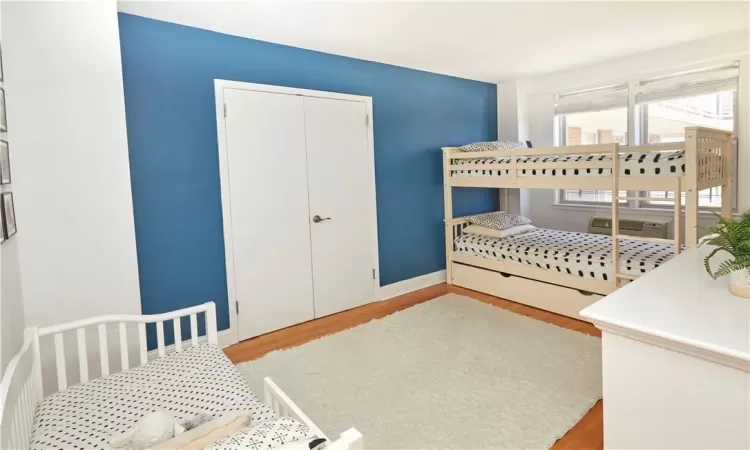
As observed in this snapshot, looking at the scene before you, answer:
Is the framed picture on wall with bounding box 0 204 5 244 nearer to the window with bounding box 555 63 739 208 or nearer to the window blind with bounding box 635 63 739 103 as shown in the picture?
the window with bounding box 555 63 739 208

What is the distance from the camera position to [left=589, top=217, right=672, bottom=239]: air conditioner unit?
366 centimetres

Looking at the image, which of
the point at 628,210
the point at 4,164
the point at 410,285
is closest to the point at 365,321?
the point at 410,285

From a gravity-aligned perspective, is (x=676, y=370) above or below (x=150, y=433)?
above

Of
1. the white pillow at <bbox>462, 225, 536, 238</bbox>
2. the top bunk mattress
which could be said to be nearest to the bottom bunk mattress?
the white pillow at <bbox>462, 225, 536, 238</bbox>

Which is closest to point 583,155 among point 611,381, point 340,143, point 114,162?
point 340,143

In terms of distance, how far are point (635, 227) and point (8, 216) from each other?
439cm

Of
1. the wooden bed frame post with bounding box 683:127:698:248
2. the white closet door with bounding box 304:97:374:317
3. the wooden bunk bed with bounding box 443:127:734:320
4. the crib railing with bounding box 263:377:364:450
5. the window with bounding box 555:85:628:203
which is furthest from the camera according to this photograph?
the window with bounding box 555:85:628:203

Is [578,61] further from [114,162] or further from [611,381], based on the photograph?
[114,162]

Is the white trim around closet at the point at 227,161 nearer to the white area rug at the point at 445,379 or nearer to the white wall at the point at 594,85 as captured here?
the white area rug at the point at 445,379

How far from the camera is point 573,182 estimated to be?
10.6ft

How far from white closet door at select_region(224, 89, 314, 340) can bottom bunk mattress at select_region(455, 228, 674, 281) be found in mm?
1721

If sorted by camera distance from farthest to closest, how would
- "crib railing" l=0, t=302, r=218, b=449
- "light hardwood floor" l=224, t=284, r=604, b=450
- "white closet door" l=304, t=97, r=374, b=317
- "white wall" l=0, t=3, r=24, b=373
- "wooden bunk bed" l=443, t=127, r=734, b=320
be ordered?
1. "white closet door" l=304, t=97, r=374, b=317
2. "light hardwood floor" l=224, t=284, r=604, b=450
3. "wooden bunk bed" l=443, t=127, r=734, b=320
4. "white wall" l=0, t=3, r=24, b=373
5. "crib railing" l=0, t=302, r=218, b=449

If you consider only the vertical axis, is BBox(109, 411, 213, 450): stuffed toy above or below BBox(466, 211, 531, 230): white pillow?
below

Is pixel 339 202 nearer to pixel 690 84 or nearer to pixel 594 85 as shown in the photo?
pixel 594 85
